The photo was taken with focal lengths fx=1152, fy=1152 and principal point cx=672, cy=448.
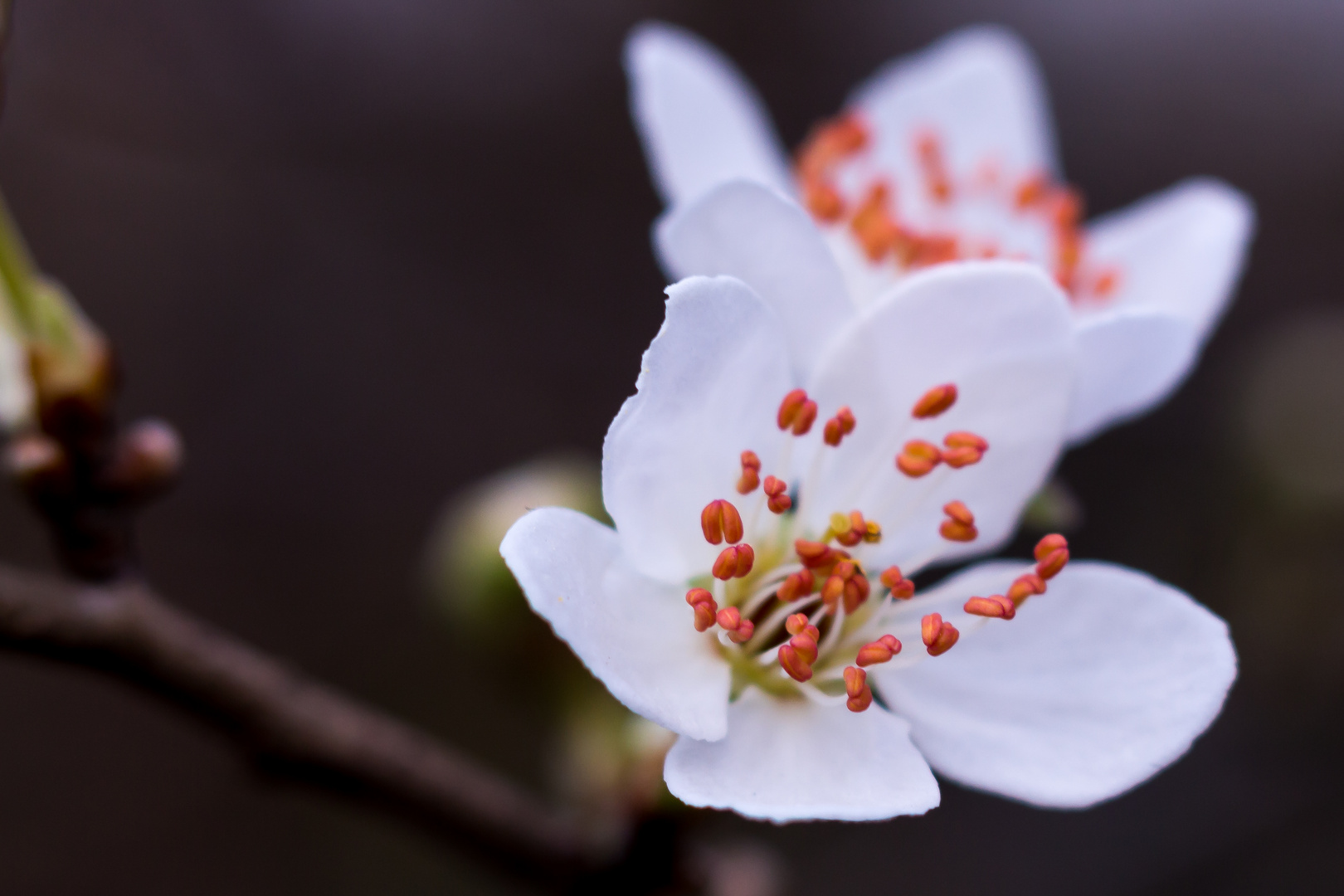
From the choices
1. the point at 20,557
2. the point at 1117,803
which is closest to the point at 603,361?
the point at 20,557

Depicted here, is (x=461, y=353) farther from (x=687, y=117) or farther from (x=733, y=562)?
(x=733, y=562)

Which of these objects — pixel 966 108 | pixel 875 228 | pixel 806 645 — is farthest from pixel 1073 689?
pixel 966 108

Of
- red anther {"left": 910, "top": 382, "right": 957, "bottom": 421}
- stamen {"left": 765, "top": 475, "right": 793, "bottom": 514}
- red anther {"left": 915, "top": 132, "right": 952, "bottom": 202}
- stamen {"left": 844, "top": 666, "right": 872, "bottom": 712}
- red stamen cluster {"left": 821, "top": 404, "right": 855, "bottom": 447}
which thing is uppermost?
red anther {"left": 915, "top": 132, "right": 952, "bottom": 202}

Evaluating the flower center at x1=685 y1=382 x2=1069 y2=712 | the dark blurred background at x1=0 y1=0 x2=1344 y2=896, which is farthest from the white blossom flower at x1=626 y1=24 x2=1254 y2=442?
the dark blurred background at x1=0 y1=0 x2=1344 y2=896

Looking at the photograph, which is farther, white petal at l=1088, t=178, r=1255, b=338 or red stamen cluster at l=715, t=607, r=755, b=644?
white petal at l=1088, t=178, r=1255, b=338

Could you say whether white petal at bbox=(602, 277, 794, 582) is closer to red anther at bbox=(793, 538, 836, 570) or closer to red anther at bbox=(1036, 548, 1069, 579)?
red anther at bbox=(793, 538, 836, 570)

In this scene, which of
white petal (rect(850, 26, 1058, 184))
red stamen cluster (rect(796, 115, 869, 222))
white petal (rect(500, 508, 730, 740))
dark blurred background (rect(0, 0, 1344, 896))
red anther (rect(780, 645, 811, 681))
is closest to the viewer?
white petal (rect(500, 508, 730, 740))

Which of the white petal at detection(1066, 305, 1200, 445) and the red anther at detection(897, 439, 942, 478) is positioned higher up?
the white petal at detection(1066, 305, 1200, 445)
